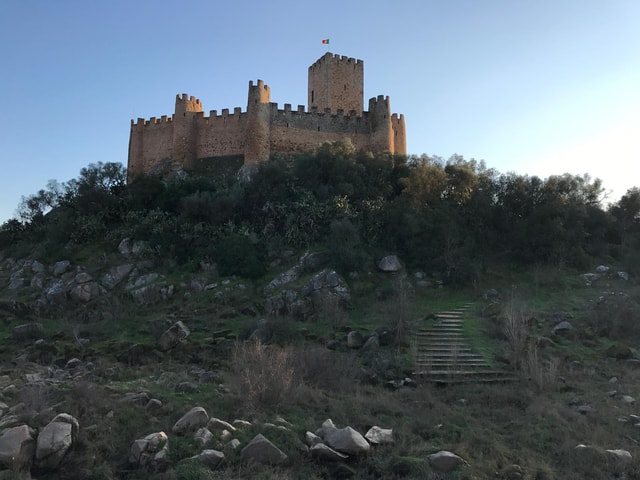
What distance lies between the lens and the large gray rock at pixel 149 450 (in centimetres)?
827

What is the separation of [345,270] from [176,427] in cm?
1505

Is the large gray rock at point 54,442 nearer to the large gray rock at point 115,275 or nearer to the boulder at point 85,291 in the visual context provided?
the boulder at point 85,291

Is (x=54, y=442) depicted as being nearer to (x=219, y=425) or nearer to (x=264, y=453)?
(x=219, y=425)

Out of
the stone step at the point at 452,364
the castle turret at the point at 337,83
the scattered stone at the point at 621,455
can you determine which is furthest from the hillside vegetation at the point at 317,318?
the castle turret at the point at 337,83

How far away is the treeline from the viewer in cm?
2588

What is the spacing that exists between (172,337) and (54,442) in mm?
8970

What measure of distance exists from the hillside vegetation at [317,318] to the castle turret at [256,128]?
2960 mm

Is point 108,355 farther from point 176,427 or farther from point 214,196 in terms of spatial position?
point 214,196

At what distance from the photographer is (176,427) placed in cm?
918

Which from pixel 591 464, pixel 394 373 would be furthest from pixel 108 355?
pixel 591 464

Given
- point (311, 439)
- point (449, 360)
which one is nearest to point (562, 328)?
point (449, 360)

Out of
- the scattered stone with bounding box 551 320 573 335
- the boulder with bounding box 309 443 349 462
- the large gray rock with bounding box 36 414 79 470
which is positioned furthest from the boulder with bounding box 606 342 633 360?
the large gray rock with bounding box 36 414 79 470

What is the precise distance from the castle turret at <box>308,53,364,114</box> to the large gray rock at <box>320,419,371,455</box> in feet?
105

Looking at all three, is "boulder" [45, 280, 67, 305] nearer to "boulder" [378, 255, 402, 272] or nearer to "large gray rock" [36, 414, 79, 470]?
"boulder" [378, 255, 402, 272]
